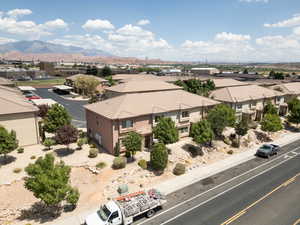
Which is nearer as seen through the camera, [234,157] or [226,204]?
[226,204]

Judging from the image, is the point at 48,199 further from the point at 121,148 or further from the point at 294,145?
the point at 294,145

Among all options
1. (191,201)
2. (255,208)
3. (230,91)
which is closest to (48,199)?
(191,201)

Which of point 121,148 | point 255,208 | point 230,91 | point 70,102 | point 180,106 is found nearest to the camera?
point 255,208

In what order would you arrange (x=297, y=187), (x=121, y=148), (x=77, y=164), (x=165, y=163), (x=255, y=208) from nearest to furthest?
(x=255, y=208)
(x=297, y=187)
(x=165, y=163)
(x=77, y=164)
(x=121, y=148)

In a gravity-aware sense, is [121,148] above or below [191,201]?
above

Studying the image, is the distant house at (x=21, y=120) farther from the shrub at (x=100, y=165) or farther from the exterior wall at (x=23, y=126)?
the shrub at (x=100, y=165)

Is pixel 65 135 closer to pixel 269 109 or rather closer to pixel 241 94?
pixel 241 94

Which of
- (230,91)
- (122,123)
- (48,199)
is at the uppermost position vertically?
(230,91)
